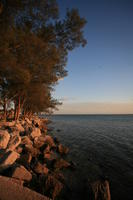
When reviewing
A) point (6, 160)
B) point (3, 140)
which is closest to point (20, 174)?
point (6, 160)

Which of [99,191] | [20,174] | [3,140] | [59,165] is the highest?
[3,140]

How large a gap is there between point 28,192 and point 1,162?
1.87 meters

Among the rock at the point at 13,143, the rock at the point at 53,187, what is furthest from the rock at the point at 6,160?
the rock at the point at 53,187

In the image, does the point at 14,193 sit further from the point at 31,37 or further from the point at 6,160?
the point at 31,37

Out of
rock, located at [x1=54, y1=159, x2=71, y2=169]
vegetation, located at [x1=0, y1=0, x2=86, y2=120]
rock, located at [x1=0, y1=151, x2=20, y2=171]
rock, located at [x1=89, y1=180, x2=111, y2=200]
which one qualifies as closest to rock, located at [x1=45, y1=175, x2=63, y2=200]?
rock, located at [x1=89, y1=180, x2=111, y2=200]

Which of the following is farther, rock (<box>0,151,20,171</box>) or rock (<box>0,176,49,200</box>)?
rock (<box>0,151,20,171</box>)

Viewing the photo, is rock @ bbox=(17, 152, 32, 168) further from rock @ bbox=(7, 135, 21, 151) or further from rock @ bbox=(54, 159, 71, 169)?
rock @ bbox=(54, 159, 71, 169)

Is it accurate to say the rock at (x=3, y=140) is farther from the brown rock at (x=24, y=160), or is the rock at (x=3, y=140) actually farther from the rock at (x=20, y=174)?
the rock at (x=20, y=174)

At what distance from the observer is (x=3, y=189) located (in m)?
2.62

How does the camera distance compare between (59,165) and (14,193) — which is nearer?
(14,193)

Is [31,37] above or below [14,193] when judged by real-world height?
above

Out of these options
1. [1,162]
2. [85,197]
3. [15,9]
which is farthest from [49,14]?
[85,197]

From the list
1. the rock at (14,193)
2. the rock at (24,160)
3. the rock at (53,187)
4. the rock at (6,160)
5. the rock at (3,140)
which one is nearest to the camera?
the rock at (14,193)

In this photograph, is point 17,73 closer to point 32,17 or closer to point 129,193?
point 32,17
